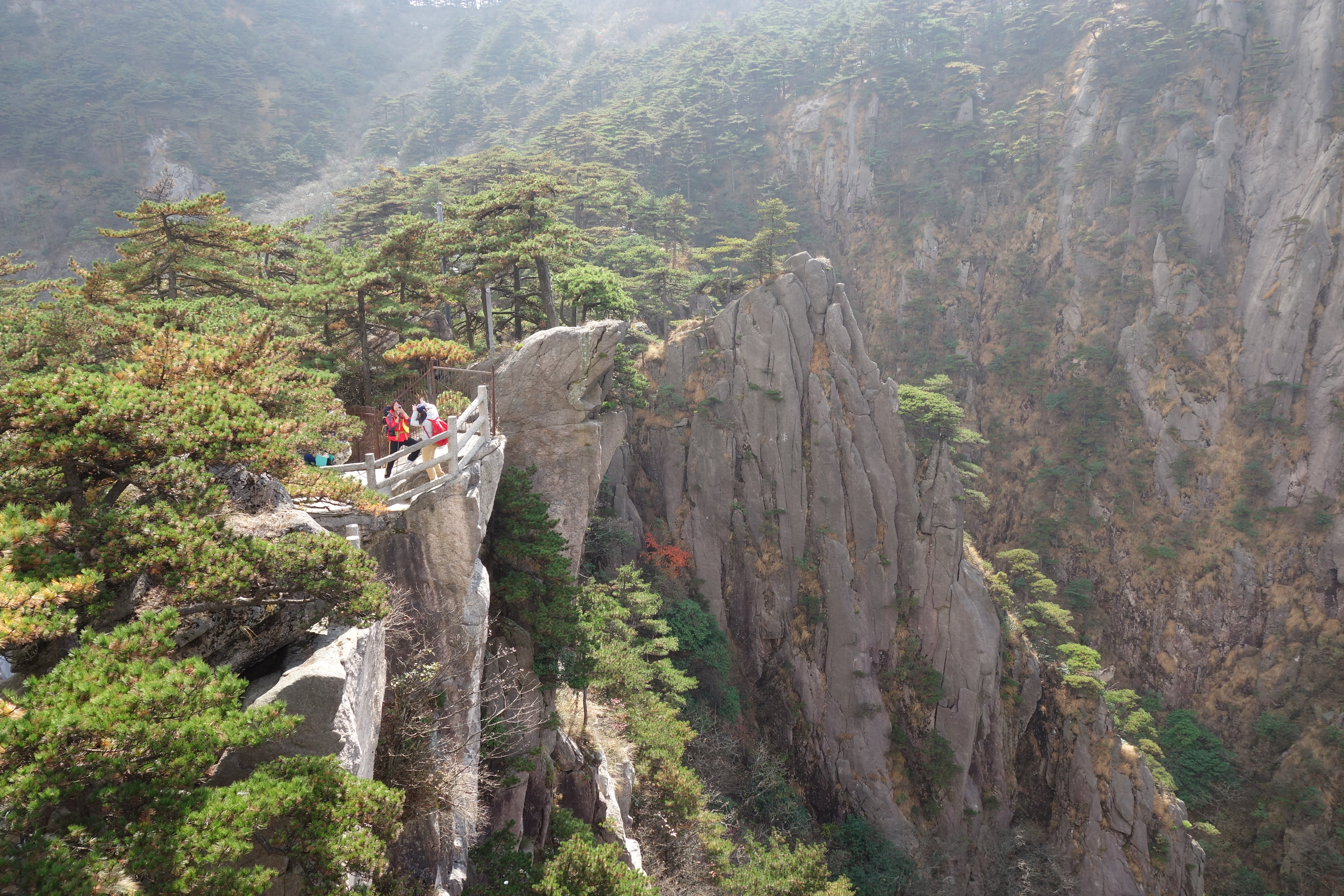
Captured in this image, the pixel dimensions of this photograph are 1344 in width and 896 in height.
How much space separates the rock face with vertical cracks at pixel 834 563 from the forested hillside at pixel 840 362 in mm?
223

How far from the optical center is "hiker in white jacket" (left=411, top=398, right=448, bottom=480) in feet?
32.9

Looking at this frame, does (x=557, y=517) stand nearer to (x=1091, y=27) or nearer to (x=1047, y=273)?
(x=1047, y=273)

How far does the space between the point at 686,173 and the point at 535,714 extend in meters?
43.7

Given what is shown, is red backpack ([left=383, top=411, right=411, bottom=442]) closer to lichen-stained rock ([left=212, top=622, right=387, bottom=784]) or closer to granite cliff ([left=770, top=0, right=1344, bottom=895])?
lichen-stained rock ([left=212, top=622, right=387, bottom=784])

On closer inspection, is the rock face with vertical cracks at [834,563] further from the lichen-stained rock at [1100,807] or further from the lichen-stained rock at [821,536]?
the lichen-stained rock at [1100,807]

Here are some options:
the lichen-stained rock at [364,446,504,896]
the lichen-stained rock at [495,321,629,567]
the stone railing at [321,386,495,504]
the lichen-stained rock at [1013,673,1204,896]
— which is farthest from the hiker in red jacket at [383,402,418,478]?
the lichen-stained rock at [1013,673,1204,896]

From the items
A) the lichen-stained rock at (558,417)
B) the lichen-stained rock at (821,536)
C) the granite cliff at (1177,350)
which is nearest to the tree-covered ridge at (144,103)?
the lichen-stained rock at (821,536)

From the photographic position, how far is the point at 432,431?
10.3 meters

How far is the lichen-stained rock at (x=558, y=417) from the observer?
49.4 feet

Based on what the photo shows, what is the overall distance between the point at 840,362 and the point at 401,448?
20.8m

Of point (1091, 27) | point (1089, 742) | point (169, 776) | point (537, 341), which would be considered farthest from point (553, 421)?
point (1091, 27)

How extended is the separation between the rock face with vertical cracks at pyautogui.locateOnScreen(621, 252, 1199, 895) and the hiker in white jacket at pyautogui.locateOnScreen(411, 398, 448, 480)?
50.3 feet

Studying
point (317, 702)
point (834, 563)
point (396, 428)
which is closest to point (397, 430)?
point (396, 428)

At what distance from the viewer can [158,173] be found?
155ft
